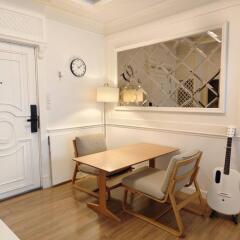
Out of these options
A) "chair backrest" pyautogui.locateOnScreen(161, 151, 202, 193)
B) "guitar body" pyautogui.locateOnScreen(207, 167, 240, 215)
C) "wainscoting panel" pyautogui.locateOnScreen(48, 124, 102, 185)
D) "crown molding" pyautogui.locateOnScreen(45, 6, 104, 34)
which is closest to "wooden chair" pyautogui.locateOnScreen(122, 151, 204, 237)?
"chair backrest" pyautogui.locateOnScreen(161, 151, 202, 193)

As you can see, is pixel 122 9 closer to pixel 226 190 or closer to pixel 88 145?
pixel 88 145

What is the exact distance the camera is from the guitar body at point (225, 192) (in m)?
2.33

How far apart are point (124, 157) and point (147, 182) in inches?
18.0

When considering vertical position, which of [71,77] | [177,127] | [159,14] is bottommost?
[177,127]

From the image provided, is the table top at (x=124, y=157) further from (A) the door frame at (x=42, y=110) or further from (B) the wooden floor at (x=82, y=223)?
(A) the door frame at (x=42, y=110)

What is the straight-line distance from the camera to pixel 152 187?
7.45 feet

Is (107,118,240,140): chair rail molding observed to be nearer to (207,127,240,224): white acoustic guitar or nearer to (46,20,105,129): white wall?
(207,127,240,224): white acoustic guitar

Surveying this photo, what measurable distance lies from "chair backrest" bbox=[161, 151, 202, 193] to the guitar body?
12.0 inches

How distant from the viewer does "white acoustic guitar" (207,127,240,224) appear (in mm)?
2336

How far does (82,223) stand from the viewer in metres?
2.38

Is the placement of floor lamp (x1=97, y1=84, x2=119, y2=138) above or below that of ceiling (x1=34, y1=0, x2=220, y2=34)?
below

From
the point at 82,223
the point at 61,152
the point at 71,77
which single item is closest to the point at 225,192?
the point at 82,223

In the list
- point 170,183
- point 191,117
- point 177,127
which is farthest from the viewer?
point 177,127

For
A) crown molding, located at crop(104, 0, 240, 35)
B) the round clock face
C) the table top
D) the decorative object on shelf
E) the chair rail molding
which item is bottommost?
the table top
